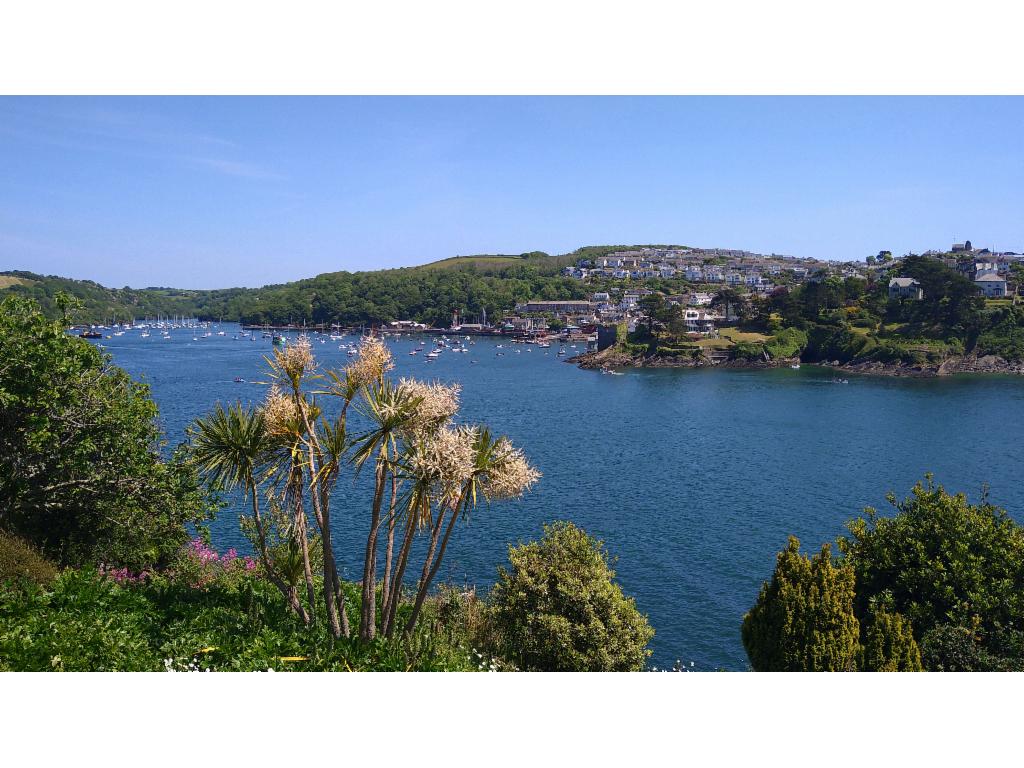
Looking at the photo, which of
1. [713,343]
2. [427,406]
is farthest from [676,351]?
[427,406]

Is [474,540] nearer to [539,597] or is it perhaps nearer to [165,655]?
[539,597]

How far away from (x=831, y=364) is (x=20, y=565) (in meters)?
68.2

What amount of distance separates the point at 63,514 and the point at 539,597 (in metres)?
6.30

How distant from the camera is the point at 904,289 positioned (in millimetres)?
75688

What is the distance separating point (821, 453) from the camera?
102 feet

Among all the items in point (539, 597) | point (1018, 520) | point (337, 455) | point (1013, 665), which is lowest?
point (1018, 520)

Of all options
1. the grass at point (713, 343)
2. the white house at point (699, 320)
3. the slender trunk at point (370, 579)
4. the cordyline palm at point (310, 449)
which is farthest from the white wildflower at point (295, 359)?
the white house at point (699, 320)

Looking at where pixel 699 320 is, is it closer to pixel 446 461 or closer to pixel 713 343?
pixel 713 343

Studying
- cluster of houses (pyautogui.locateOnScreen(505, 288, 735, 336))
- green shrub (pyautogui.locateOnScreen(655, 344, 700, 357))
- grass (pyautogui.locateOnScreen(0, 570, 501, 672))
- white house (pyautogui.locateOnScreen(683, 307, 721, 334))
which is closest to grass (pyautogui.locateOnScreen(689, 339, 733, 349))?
green shrub (pyautogui.locateOnScreen(655, 344, 700, 357))

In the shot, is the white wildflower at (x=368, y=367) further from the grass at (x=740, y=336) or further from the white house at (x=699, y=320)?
the white house at (x=699, y=320)

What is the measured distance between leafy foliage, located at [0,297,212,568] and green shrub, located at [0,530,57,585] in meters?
1.03

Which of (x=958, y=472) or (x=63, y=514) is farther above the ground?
(x=63, y=514)

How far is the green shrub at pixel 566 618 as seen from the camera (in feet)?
27.4

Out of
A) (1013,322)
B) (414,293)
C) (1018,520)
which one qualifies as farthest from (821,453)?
(414,293)
